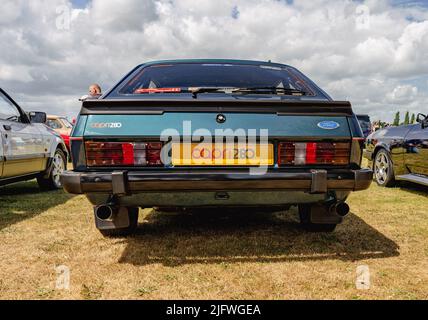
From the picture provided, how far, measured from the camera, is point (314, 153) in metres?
2.46

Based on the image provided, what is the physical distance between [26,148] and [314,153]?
4160 mm

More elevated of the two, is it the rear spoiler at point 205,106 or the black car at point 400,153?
the rear spoiler at point 205,106

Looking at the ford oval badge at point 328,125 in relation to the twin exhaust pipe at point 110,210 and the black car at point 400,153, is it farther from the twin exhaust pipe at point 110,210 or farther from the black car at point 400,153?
the black car at point 400,153

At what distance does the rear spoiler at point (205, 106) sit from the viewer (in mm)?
2398

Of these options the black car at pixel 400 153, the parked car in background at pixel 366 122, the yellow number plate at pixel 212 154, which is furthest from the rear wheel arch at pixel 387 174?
the parked car in background at pixel 366 122

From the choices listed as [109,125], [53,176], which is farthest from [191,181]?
[53,176]

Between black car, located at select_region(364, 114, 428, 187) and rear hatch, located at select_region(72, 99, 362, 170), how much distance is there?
10.8 feet

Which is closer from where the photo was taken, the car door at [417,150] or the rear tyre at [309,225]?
the rear tyre at [309,225]

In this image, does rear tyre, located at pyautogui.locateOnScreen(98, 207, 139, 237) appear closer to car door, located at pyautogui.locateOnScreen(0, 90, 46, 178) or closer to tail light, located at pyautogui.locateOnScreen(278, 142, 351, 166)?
tail light, located at pyautogui.locateOnScreen(278, 142, 351, 166)

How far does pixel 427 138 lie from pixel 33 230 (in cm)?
481

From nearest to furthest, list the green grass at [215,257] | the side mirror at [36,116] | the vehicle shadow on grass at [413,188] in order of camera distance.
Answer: the green grass at [215,257] → the side mirror at [36,116] → the vehicle shadow on grass at [413,188]

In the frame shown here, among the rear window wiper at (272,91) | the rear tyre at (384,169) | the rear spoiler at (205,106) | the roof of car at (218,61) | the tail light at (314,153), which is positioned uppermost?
the roof of car at (218,61)

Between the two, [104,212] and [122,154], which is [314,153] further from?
[104,212]
